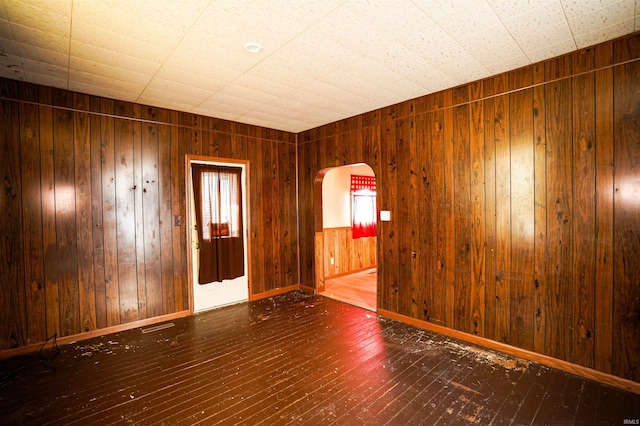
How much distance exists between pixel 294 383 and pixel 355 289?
3.02 meters

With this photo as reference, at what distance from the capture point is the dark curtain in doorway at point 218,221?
424cm

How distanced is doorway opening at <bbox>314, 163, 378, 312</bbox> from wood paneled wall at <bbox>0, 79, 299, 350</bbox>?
254cm

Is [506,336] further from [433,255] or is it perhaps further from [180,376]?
[180,376]

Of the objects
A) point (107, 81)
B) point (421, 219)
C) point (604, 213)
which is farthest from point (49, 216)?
point (604, 213)

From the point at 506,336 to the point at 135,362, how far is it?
371 centimetres

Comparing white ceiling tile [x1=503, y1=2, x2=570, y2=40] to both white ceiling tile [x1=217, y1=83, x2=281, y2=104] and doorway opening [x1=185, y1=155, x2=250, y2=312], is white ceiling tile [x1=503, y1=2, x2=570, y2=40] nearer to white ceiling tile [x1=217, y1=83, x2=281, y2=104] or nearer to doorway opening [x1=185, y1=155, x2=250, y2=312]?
white ceiling tile [x1=217, y1=83, x2=281, y2=104]

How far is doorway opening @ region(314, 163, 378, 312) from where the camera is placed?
6066mm

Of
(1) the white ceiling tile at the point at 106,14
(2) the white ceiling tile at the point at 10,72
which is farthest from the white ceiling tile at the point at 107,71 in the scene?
(1) the white ceiling tile at the point at 106,14

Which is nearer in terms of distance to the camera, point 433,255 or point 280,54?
point 280,54

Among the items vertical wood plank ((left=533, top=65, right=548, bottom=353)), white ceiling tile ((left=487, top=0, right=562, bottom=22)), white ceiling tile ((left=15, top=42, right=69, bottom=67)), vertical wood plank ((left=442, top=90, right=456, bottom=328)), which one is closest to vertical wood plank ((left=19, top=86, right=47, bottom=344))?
white ceiling tile ((left=15, top=42, right=69, bottom=67))

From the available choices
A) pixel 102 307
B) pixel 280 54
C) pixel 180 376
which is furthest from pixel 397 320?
pixel 102 307

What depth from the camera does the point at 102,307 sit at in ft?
11.5

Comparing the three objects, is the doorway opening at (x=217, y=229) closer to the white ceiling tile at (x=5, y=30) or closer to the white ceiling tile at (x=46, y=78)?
the white ceiling tile at (x=46, y=78)

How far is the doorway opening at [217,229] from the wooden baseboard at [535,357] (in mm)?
2537
